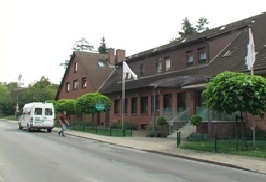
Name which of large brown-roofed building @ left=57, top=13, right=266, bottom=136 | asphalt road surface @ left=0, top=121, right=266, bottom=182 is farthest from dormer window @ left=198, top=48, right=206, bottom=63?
asphalt road surface @ left=0, top=121, right=266, bottom=182

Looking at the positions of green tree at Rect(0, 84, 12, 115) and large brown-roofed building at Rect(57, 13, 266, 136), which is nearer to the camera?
large brown-roofed building at Rect(57, 13, 266, 136)

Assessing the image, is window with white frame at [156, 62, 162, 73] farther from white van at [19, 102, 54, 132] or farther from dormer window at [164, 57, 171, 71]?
white van at [19, 102, 54, 132]

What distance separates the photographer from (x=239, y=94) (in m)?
17.7

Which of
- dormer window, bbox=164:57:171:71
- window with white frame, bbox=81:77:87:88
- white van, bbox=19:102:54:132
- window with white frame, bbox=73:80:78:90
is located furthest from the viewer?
window with white frame, bbox=73:80:78:90

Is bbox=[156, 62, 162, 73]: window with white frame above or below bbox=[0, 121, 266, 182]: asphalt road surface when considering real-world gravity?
above

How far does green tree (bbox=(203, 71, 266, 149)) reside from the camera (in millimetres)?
17750

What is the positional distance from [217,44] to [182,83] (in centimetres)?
553

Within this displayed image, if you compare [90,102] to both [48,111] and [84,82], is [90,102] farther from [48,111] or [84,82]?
[84,82]

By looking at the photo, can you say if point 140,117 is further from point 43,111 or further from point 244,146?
point 244,146

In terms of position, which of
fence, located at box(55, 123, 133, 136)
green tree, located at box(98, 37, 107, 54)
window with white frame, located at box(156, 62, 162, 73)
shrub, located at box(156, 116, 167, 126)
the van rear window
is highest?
green tree, located at box(98, 37, 107, 54)

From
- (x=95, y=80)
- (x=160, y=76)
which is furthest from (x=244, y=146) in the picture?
(x=95, y=80)

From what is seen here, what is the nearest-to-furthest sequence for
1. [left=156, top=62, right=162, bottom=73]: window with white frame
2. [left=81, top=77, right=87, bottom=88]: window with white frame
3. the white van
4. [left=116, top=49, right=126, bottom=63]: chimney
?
the white van, [left=156, top=62, right=162, bottom=73]: window with white frame, [left=81, top=77, right=87, bottom=88]: window with white frame, [left=116, top=49, right=126, bottom=63]: chimney

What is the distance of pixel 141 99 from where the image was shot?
130ft

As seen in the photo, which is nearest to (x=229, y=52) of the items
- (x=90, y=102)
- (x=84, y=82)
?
(x=90, y=102)
